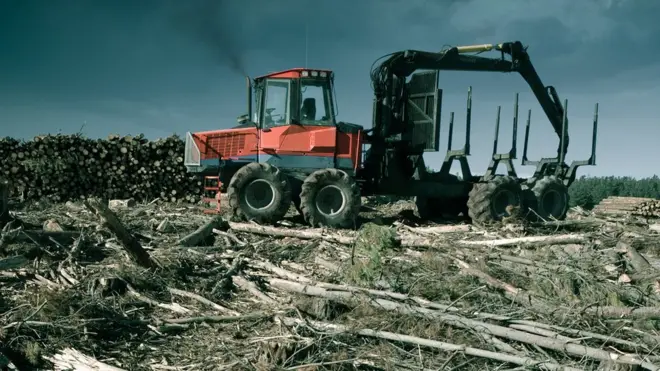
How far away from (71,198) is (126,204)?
358 cm

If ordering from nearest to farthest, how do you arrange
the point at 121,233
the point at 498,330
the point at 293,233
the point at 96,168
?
the point at 498,330 → the point at 121,233 → the point at 293,233 → the point at 96,168

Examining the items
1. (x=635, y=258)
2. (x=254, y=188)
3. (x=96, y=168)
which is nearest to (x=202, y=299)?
(x=254, y=188)

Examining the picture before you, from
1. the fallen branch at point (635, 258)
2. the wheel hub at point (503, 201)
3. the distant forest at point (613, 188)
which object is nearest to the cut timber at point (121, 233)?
the fallen branch at point (635, 258)

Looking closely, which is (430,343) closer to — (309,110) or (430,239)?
(430,239)

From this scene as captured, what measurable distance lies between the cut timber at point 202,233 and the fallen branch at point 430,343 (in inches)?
132

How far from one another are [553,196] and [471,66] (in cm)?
350

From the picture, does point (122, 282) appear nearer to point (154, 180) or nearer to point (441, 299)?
point (441, 299)

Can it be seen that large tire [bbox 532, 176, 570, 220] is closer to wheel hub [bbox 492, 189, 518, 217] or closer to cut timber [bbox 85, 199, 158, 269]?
wheel hub [bbox 492, 189, 518, 217]

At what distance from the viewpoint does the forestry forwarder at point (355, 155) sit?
1017 cm

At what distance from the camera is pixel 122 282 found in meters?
6.00

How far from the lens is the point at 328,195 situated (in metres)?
10.3

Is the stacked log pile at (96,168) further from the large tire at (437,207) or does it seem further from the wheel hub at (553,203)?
the wheel hub at (553,203)

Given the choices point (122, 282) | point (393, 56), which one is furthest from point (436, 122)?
point (122, 282)

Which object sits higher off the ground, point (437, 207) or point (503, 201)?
point (503, 201)
